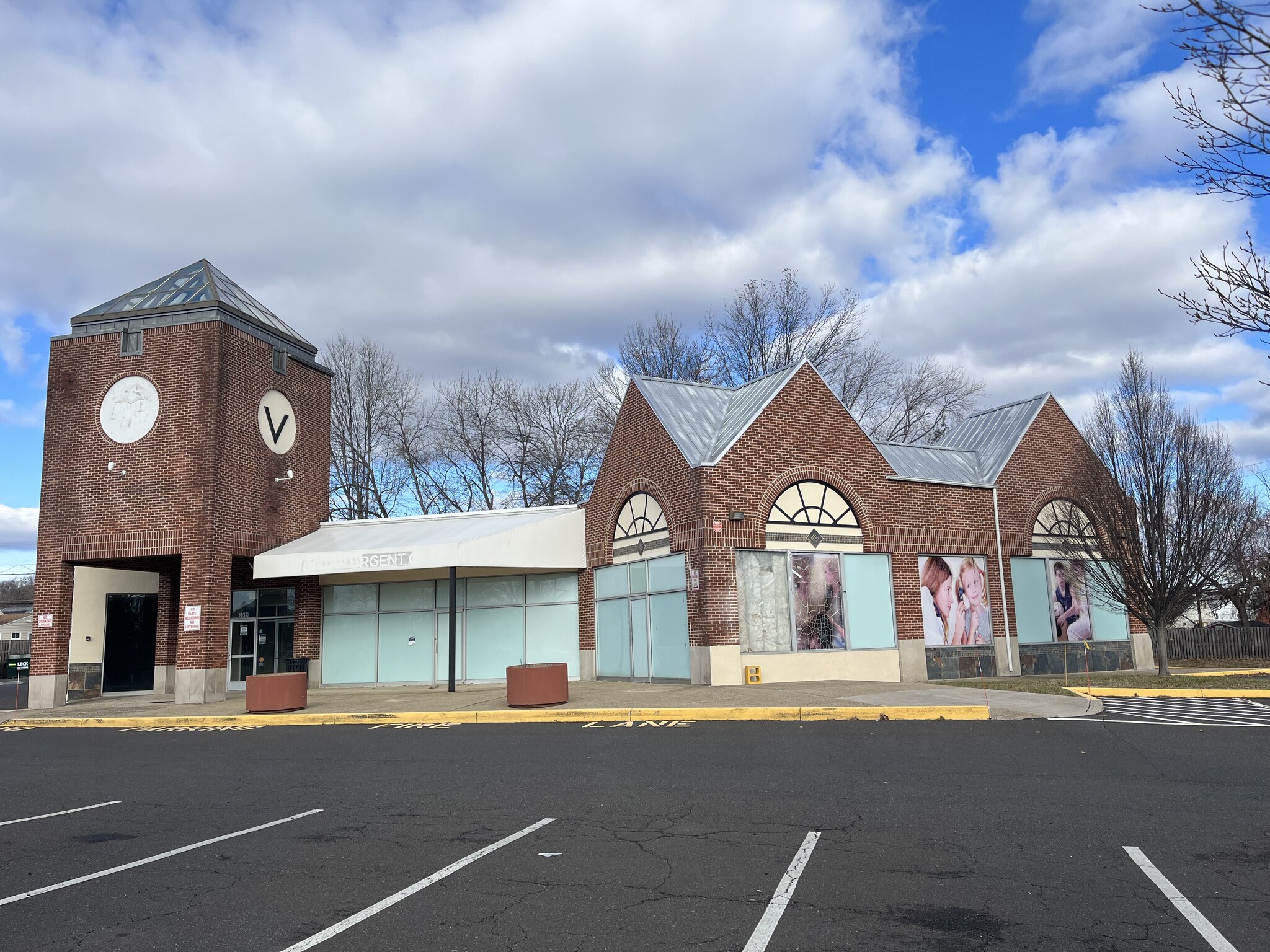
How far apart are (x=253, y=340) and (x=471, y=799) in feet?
62.1

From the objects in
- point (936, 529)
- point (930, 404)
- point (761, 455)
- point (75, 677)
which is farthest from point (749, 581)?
point (930, 404)

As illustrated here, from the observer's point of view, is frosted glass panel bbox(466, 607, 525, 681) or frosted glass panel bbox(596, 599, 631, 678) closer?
frosted glass panel bbox(596, 599, 631, 678)

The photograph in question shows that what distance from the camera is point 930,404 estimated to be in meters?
43.3

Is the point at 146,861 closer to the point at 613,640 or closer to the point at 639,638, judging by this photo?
the point at 639,638

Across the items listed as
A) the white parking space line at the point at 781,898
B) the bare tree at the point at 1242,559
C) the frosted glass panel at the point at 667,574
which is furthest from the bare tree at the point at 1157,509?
the white parking space line at the point at 781,898

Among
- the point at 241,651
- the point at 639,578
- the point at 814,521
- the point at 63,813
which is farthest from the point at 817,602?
the point at 63,813

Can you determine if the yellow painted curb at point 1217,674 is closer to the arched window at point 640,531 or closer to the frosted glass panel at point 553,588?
the arched window at point 640,531

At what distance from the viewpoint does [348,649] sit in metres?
26.2

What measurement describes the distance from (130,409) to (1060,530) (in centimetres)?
2403

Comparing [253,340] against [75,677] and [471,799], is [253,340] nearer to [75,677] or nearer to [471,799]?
[75,677]

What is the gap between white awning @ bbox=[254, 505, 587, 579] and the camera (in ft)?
73.0

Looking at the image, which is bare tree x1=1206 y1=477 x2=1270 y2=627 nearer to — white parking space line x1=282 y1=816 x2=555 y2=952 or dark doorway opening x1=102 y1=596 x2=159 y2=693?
white parking space line x1=282 y1=816 x2=555 y2=952

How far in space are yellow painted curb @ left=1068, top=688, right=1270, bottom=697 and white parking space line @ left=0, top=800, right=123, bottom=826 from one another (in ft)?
51.0

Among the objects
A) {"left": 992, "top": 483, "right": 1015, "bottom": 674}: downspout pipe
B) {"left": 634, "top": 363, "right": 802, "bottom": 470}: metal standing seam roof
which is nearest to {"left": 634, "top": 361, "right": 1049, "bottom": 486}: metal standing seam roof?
{"left": 634, "top": 363, "right": 802, "bottom": 470}: metal standing seam roof
